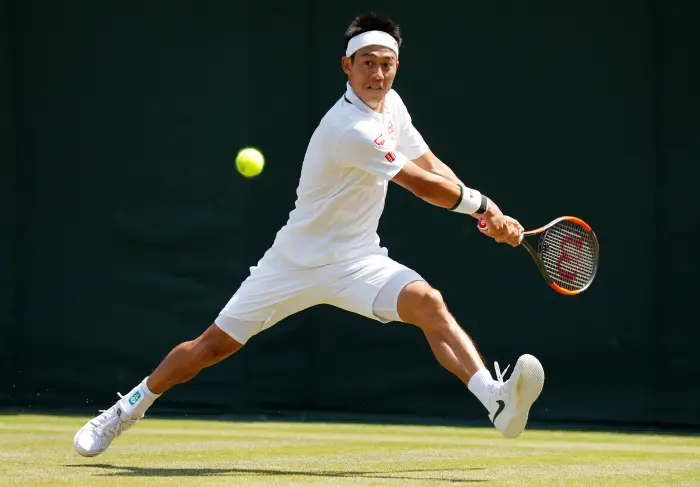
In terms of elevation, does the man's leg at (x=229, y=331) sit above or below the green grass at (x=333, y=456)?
above

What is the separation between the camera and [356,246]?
4.73m

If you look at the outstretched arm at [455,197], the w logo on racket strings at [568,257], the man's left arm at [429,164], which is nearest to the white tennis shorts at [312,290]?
the outstretched arm at [455,197]

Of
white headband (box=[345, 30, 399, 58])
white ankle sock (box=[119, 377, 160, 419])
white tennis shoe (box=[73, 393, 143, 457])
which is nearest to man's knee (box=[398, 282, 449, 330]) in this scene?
white headband (box=[345, 30, 399, 58])

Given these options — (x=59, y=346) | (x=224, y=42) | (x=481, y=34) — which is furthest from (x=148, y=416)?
(x=481, y=34)

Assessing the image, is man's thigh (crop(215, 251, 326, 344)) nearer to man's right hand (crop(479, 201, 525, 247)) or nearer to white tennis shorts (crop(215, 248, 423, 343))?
white tennis shorts (crop(215, 248, 423, 343))

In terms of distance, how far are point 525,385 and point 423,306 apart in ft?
1.55

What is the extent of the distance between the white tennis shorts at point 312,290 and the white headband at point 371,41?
0.75 metres

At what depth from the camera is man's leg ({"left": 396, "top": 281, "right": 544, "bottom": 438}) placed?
167 inches

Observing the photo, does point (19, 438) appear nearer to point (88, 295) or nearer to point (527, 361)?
point (88, 295)

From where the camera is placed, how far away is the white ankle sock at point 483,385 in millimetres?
4352

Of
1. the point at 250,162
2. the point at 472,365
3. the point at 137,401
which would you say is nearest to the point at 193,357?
the point at 137,401

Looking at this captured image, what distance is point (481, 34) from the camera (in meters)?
6.90

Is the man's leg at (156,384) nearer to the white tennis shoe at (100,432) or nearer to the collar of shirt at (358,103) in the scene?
the white tennis shoe at (100,432)

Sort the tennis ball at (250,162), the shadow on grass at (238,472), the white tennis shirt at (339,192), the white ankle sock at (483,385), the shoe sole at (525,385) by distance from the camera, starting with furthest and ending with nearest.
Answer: the tennis ball at (250,162)
the white tennis shirt at (339,192)
the shadow on grass at (238,472)
the white ankle sock at (483,385)
the shoe sole at (525,385)
